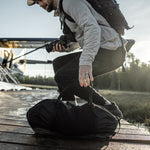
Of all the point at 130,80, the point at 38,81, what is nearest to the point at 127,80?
the point at 130,80

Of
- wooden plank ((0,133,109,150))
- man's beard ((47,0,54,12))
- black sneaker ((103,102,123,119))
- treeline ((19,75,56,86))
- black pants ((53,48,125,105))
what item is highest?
man's beard ((47,0,54,12))

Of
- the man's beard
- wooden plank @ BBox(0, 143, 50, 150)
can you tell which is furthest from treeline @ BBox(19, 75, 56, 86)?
wooden plank @ BBox(0, 143, 50, 150)

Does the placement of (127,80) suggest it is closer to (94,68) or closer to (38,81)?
(38,81)

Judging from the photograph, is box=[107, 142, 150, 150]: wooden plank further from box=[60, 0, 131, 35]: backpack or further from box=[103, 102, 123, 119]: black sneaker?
box=[60, 0, 131, 35]: backpack

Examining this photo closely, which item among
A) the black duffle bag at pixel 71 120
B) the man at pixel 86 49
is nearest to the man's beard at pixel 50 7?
the man at pixel 86 49

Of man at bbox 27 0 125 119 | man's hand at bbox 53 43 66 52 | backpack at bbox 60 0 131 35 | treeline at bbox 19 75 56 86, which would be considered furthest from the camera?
treeline at bbox 19 75 56 86

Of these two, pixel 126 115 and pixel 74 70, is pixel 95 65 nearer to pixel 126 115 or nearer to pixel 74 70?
pixel 74 70

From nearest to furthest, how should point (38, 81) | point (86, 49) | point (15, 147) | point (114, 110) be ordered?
point (15, 147) < point (86, 49) < point (114, 110) < point (38, 81)

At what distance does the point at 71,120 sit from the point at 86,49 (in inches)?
18.6

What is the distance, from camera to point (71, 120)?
111cm

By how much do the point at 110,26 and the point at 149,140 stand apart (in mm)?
930

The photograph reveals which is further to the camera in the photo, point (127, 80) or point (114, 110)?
point (127, 80)

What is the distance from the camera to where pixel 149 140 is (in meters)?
1.20

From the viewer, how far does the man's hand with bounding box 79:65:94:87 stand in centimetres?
112
